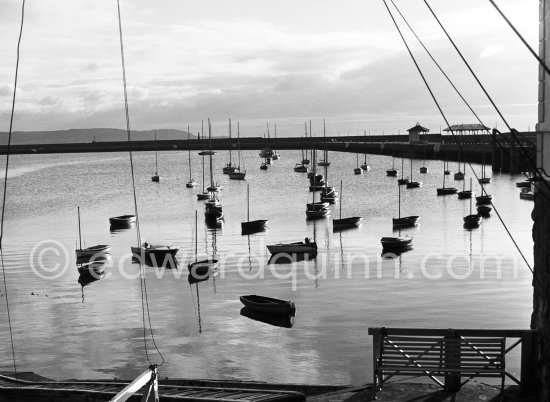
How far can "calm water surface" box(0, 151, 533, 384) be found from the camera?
96.6ft

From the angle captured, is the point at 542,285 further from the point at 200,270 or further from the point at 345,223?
the point at 345,223

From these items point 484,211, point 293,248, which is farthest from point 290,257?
point 484,211

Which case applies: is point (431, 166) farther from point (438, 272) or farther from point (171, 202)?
point (438, 272)

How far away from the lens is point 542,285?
12414 millimetres

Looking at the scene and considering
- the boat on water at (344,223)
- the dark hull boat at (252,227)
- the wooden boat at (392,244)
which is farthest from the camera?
the boat on water at (344,223)

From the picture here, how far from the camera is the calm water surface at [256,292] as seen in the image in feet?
96.6

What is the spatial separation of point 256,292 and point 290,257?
11302 mm

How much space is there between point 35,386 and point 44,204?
99.8 metres

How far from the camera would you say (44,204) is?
11050 cm

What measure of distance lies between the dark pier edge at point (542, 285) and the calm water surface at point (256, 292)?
44.6 ft

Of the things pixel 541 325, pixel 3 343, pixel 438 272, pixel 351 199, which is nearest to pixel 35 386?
pixel 541 325

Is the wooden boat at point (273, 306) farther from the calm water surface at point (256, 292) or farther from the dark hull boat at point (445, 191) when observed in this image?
the dark hull boat at point (445, 191)

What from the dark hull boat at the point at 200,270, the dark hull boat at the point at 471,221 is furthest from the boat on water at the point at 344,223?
the dark hull boat at the point at 200,270

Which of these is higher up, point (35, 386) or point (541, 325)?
point (541, 325)
